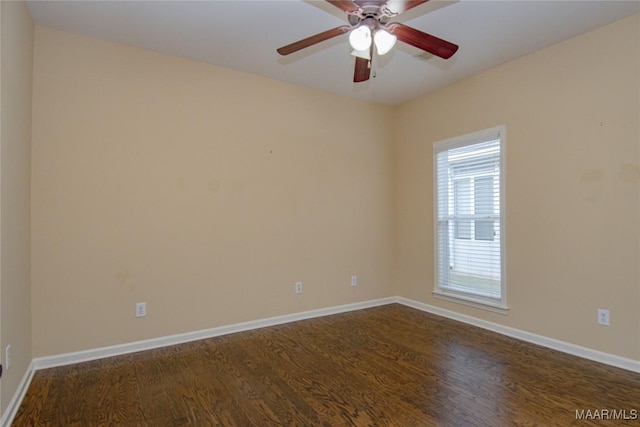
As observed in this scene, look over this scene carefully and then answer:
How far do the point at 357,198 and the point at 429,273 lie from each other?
1292 millimetres

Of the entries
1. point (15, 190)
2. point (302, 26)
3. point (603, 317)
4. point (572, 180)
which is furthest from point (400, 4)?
point (603, 317)

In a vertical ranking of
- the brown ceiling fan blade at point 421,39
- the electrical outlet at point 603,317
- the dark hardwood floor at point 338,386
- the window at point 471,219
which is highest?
the brown ceiling fan blade at point 421,39

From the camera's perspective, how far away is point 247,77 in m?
3.65

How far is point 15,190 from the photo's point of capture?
7.29 ft

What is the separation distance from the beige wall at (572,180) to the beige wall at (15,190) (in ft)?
12.7

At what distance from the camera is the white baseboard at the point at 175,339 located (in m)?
2.73

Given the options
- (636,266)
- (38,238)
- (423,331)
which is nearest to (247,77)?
(38,238)

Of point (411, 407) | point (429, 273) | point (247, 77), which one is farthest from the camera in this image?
point (429, 273)

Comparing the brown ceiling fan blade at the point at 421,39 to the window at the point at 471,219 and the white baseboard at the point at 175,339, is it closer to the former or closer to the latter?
the window at the point at 471,219

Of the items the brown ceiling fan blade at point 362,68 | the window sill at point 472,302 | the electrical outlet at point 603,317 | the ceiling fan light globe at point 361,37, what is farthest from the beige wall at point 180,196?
A: the electrical outlet at point 603,317

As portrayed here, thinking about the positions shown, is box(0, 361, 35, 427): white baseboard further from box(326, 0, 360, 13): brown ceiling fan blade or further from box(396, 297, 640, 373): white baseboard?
box(396, 297, 640, 373): white baseboard

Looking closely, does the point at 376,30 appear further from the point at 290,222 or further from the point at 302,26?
the point at 290,222

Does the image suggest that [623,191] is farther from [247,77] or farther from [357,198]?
[247,77]

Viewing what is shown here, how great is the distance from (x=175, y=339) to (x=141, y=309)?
16.8 inches
